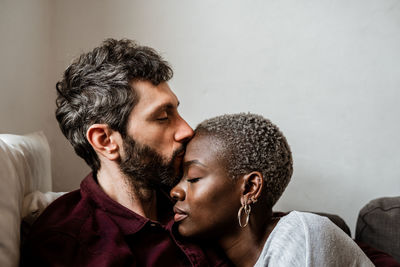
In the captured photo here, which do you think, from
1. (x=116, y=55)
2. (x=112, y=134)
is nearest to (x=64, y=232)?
(x=112, y=134)

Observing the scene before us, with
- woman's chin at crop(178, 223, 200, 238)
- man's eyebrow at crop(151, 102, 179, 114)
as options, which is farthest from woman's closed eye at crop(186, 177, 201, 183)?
man's eyebrow at crop(151, 102, 179, 114)

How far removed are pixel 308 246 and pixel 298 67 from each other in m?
1.05

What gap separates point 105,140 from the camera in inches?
46.8

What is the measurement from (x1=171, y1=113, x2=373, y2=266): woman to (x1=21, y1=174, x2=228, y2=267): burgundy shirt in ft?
0.23

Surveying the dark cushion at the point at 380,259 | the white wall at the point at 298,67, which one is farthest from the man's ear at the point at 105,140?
the dark cushion at the point at 380,259

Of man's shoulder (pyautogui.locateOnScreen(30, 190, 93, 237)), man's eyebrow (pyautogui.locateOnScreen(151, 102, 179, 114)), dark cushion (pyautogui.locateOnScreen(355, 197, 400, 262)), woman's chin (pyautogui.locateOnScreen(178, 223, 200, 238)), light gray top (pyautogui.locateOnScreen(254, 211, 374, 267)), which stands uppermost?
man's eyebrow (pyautogui.locateOnScreen(151, 102, 179, 114))

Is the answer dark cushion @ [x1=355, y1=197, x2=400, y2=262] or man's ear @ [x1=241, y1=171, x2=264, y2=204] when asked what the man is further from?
dark cushion @ [x1=355, y1=197, x2=400, y2=262]

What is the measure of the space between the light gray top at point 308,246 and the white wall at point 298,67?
0.81 metres

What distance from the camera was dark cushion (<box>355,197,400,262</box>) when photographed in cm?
140

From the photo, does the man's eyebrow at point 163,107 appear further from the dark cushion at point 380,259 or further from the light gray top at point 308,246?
the dark cushion at point 380,259

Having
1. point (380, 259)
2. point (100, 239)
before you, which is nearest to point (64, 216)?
point (100, 239)

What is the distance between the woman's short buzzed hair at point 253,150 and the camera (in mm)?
1088

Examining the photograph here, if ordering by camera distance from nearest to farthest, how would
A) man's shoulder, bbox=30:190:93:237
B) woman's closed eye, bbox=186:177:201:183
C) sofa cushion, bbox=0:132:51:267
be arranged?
sofa cushion, bbox=0:132:51:267 < man's shoulder, bbox=30:190:93:237 < woman's closed eye, bbox=186:177:201:183

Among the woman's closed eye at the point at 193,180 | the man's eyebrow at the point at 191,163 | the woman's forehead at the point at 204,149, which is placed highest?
the woman's forehead at the point at 204,149
